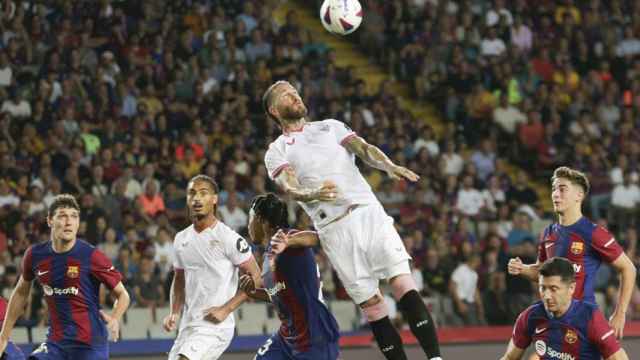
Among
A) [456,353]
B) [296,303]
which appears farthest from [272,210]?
[456,353]

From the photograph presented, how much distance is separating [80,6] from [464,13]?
640cm

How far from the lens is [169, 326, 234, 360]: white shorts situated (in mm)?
9742

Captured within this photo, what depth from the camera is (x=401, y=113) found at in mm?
20094

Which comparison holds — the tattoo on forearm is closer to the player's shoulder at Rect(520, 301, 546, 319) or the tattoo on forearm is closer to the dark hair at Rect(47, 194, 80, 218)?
the player's shoulder at Rect(520, 301, 546, 319)

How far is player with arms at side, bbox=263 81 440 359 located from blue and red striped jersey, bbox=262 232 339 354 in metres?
0.30

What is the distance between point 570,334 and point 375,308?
1.45 metres

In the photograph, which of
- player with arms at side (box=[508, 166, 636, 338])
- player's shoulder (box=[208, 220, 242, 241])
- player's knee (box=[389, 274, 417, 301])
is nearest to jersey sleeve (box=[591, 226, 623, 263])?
player with arms at side (box=[508, 166, 636, 338])

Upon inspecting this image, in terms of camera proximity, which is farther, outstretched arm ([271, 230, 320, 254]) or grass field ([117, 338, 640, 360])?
grass field ([117, 338, 640, 360])

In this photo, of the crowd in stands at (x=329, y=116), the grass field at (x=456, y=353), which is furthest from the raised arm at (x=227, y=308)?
the crowd in stands at (x=329, y=116)

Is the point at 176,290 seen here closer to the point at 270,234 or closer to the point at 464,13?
the point at 270,234

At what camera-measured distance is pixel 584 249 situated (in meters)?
9.34

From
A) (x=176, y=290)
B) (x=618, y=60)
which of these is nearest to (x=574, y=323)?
(x=176, y=290)

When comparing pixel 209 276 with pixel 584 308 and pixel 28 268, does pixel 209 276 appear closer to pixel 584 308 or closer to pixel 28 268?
pixel 28 268

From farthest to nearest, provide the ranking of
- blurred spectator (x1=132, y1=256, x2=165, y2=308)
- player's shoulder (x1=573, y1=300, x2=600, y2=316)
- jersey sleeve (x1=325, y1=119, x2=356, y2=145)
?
blurred spectator (x1=132, y1=256, x2=165, y2=308), jersey sleeve (x1=325, y1=119, x2=356, y2=145), player's shoulder (x1=573, y1=300, x2=600, y2=316)
